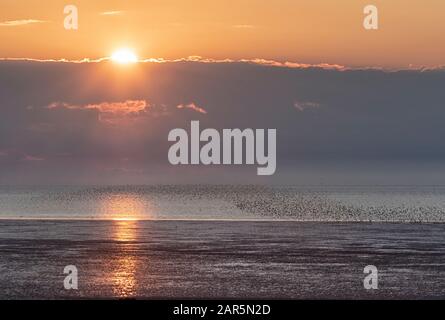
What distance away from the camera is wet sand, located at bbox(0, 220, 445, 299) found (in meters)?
32.2

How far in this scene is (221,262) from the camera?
1601 inches

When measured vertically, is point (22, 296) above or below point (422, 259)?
below

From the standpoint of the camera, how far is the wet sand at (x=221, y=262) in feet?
105

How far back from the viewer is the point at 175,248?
4741 cm

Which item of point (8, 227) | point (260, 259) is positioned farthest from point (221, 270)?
point (8, 227)
